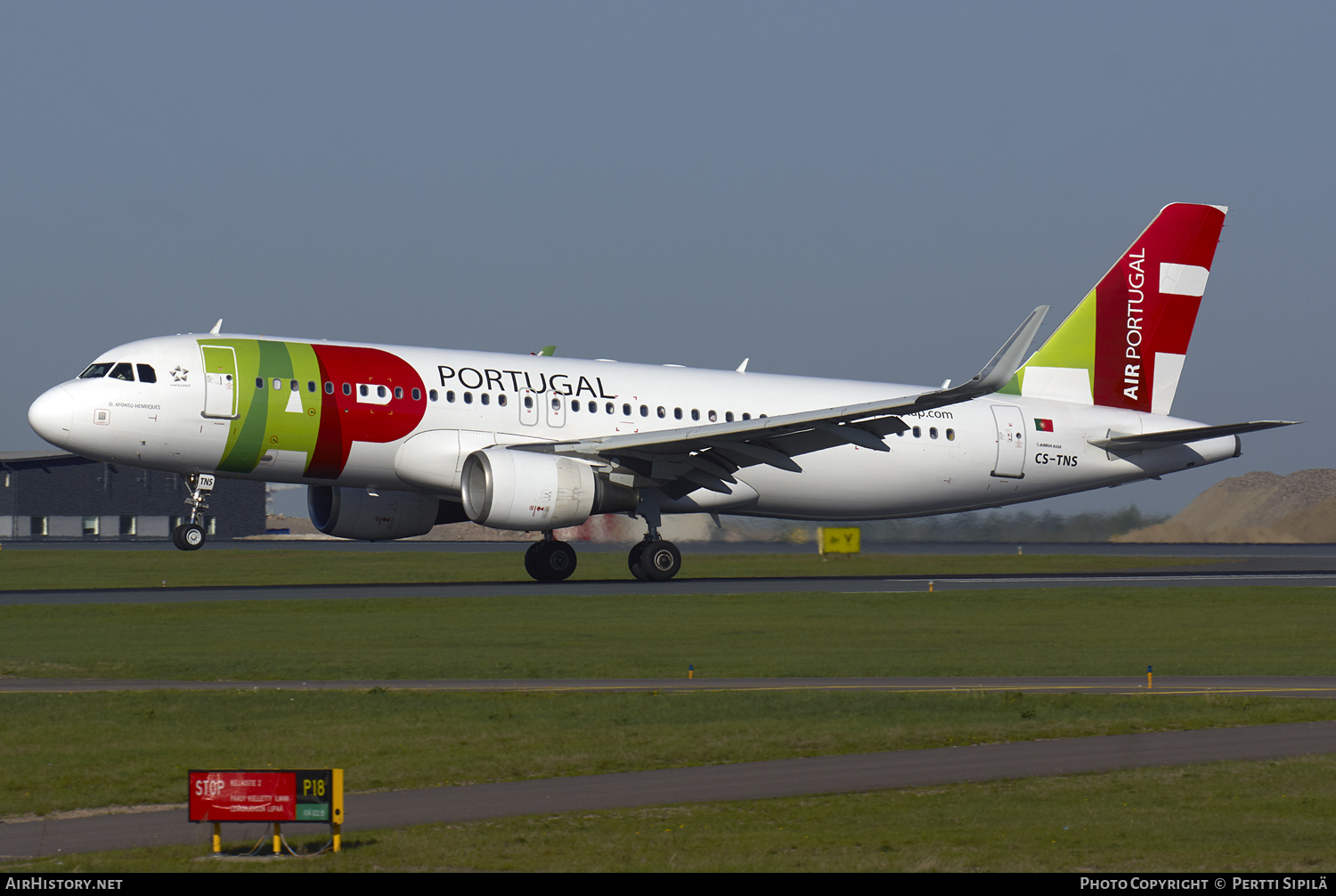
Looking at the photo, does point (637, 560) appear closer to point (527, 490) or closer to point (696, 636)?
point (527, 490)

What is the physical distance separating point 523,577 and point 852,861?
33093 mm

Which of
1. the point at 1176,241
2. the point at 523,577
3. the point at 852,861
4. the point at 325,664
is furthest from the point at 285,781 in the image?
the point at 1176,241

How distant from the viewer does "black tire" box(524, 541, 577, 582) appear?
124 ft

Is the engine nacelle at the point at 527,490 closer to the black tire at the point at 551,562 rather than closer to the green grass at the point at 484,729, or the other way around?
the black tire at the point at 551,562

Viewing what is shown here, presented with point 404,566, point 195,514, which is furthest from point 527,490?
point 404,566

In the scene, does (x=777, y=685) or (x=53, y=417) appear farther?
(x=53, y=417)

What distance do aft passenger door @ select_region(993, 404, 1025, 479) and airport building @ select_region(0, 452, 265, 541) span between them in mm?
63306

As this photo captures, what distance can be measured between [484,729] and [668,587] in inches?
785

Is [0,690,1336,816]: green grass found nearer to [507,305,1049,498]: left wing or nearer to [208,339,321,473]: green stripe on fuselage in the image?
[208,339,321,473]: green stripe on fuselage

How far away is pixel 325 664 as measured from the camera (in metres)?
21.7

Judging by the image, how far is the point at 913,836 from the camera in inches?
429

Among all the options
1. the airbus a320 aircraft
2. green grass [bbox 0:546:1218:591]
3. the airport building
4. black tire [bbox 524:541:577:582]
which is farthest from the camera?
the airport building

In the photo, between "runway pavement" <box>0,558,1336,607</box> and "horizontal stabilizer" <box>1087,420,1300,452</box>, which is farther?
"horizontal stabilizer" <box>1087,420,1300,452</box>

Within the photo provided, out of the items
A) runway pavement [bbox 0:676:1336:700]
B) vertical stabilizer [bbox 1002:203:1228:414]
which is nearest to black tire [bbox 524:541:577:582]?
vertical stabilizer [bbox 1002:203:1228:414]
